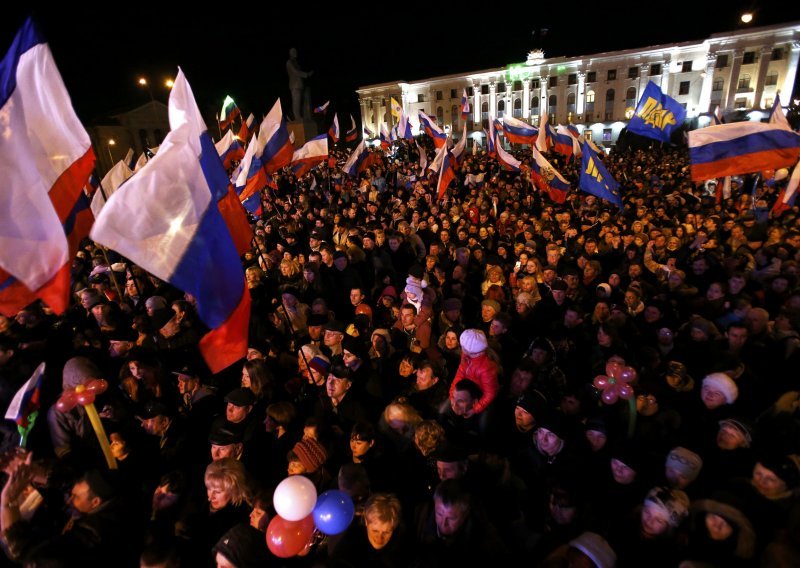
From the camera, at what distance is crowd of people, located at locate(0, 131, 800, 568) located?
248 cm

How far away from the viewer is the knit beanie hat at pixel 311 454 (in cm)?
295

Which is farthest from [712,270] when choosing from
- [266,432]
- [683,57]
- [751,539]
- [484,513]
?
[683,57]

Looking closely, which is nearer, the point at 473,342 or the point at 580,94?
the point at 473,342

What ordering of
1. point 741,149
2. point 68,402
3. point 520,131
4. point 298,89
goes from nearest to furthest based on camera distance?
point 68,402, point 741,149, point 520,131, point 298,89

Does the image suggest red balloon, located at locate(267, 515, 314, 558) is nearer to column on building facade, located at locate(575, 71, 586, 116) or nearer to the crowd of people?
the crowd of people

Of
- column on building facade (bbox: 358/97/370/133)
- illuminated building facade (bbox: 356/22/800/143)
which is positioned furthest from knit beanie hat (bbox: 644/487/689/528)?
column on building facade (bbox: 358/97/370/133)

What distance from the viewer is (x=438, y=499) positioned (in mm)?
2500

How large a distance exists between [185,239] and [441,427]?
220 centimetres

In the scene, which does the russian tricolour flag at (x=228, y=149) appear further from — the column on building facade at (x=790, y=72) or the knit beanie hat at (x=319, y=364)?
the column on building facade at (x=790, y=72)

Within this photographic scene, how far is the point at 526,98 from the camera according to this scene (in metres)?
63.9

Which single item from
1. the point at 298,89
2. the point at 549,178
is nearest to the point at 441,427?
the point at 549,178

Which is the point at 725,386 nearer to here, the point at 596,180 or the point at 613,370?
the point at 613,370

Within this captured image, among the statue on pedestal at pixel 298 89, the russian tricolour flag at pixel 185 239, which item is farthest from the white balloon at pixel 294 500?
the statue on pedestal at pixel 298 89

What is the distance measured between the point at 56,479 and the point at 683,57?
7297 centimetres
